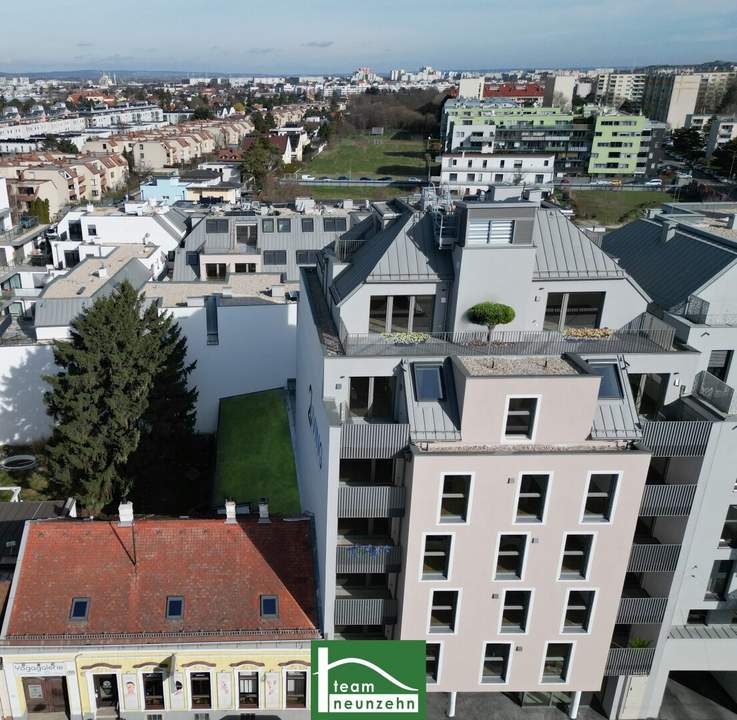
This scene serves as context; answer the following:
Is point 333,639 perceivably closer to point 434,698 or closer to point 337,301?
point 434,698

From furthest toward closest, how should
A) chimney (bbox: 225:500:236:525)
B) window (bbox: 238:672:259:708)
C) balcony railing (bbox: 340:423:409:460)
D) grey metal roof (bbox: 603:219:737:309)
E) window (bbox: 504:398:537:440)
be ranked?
1. chimney (bbox: 225:500:236:525)
2. grey metal roof (bbox: 603:219:737:309)
3. window (bbox: 238:672:259:708)
4. window (bbox: 504:398:537:440)
5. balcony railing (bbox: 340:423:409:460)

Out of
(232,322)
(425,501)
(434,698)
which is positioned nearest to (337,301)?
(425,501)

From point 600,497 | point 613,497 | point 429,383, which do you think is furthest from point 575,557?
point 429,383

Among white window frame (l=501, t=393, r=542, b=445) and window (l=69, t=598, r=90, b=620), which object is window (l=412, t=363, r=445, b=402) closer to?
white window frame (l=501, t=393, r=542, b=445)

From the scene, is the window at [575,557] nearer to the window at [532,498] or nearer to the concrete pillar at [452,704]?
the window at [532,498]

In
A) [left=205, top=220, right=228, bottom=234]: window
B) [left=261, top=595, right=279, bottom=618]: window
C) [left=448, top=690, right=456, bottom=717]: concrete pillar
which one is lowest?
[left=448, top=690, right=456, bottom=717]: concrete pillar

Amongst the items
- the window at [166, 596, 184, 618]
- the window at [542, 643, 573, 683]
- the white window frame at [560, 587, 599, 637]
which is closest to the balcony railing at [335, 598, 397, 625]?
the window at [166, 596, 184, 618]

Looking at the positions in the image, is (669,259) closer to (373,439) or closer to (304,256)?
(373,439)
